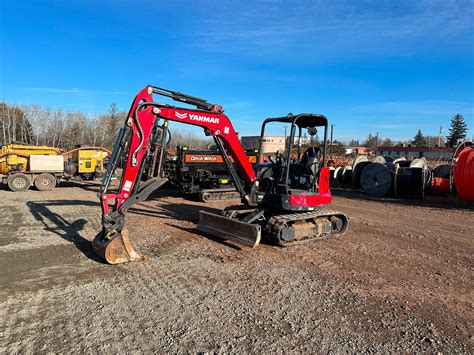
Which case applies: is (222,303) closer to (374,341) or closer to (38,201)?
(374,341)

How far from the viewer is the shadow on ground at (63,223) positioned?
7.04 meters

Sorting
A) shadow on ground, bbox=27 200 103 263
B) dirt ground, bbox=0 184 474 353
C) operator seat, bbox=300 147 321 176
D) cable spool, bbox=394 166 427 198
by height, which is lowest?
dirt ground, bbox=0 184 474 353

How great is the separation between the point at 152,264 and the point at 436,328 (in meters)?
4.28

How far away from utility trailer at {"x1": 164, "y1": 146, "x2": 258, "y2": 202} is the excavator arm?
6231 millimetres

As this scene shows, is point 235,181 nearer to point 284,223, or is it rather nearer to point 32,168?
point 284,223

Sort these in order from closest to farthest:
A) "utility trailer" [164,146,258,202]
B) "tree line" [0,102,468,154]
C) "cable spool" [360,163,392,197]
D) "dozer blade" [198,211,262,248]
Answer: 1. "dozer blade" [198,211,262,248]
2. "utility trailer" [164,146,258,202]
3. "cable spool" [360,163,392,197]
4. "tree line" [0,102,468,154]

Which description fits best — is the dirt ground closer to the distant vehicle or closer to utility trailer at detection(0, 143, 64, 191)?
the distant vehicle

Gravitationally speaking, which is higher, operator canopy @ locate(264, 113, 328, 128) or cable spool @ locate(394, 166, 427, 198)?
operator canopy @ locate(264, 113, 328, 128)

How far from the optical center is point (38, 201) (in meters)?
12.9

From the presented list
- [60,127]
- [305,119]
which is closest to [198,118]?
[305,119]

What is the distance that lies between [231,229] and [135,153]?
252 centimetres

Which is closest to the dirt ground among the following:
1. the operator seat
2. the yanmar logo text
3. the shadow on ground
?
the shadow on ground

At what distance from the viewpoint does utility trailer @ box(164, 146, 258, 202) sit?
1370 cm

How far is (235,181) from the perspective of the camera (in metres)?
7.85
